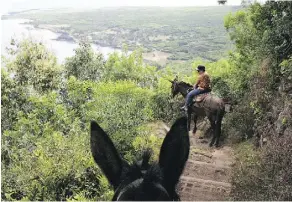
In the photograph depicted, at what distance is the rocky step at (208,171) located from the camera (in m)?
8.30

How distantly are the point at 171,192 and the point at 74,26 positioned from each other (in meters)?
30.8

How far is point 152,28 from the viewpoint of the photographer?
36594mm

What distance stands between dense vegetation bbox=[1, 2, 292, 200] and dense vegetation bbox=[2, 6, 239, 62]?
11.1 metres

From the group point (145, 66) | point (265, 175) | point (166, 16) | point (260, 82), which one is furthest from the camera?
point (166, 16)

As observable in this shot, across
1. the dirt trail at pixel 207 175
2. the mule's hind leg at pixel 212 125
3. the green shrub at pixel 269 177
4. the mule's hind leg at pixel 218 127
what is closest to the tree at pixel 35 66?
the mule's hind leg at pixel 212 125

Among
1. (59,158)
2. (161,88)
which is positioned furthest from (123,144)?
(161,88)

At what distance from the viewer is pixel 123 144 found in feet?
24.6

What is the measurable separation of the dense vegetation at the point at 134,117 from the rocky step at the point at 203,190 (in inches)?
17.5

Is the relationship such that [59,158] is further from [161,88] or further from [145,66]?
[145,66]

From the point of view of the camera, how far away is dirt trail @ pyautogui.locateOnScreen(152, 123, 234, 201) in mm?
7402

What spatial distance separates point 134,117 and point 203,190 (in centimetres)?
190

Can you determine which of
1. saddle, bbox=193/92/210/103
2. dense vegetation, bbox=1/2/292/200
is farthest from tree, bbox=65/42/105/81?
saddle, bbox=193/92/210/103

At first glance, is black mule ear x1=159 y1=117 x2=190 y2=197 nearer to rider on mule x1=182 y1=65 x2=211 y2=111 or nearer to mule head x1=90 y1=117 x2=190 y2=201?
mule head x1=90 y1=117 x2=190 y2=201

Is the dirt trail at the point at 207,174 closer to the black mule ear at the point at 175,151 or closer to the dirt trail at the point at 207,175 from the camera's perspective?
the dirt trail at the point at 207,175
